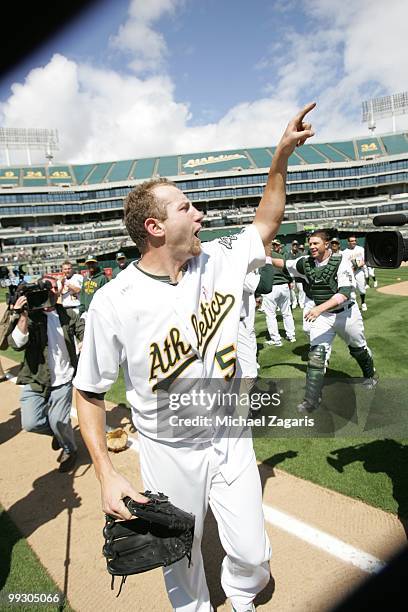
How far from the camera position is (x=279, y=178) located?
8.04 ft

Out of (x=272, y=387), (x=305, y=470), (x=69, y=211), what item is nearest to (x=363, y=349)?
(x=272, y=387)

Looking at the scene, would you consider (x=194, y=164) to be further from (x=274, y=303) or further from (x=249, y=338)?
(x=249, y=338)

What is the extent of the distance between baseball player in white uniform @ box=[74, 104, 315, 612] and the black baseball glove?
0.71 feet

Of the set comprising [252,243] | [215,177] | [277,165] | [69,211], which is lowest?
[252,243]

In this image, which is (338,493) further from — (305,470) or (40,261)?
(40,261)

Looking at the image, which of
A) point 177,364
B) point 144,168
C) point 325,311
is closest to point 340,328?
point 325,311

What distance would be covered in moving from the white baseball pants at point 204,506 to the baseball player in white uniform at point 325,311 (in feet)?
10.9

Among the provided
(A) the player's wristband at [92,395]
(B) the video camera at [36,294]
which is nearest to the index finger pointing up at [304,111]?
(A) the player's wristband at [92,395]

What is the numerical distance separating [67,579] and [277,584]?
5.39 feet

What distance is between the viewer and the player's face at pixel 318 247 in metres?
5.64

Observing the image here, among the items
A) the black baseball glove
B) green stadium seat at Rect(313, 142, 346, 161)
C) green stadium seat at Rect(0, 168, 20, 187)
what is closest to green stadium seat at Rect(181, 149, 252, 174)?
green stadium seat at Rect(313, 142, 346, 161)

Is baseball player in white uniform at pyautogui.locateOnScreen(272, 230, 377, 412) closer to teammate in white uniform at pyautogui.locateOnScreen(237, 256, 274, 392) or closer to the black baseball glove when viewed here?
teammate in white uniform at pyautogui.locateOnScreen(237, 256, 274, 392)

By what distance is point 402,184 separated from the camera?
6131cm

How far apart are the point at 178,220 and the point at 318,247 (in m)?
3.92
